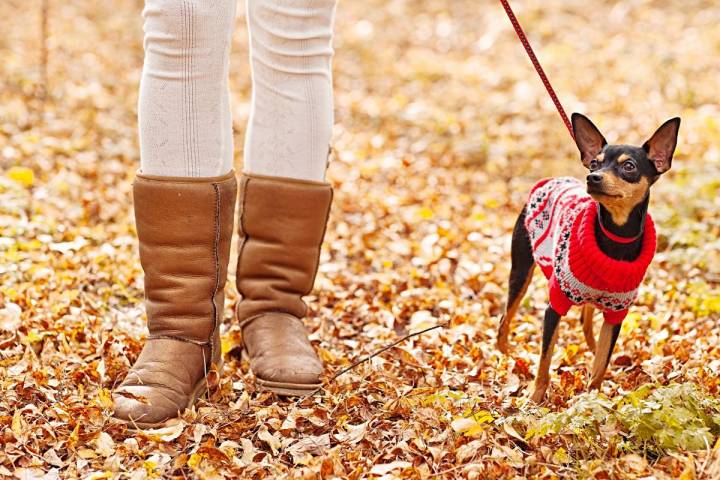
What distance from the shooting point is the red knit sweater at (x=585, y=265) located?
2.56 m

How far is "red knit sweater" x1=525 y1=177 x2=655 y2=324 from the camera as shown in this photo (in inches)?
101

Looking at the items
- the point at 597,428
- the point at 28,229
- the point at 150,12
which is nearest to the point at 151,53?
the point at 150,12

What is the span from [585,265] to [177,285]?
1.30 m

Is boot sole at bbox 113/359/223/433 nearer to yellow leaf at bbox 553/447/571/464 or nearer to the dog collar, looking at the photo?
yellow leaf at bbox 553/447/571/464

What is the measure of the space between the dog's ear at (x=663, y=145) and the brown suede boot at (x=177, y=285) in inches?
52.2

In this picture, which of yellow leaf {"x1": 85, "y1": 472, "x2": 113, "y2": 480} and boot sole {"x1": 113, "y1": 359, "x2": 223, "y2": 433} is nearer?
yellow leaf {"x1": 85, "y1": 472, "x2": 113, "y2": 480}

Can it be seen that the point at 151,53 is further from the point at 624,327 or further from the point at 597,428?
the point at 624,327

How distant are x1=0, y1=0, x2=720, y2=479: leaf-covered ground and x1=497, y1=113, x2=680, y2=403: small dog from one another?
0.85ft

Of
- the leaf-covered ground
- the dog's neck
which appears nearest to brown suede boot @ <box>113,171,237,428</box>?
the leaf-covered ground

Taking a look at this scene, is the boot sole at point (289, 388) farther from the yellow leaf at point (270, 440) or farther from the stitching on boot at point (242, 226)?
the stitching on boot at point (242, 226)

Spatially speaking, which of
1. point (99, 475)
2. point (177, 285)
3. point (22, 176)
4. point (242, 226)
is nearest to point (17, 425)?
point (99, 475)

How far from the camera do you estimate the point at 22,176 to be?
4664mm

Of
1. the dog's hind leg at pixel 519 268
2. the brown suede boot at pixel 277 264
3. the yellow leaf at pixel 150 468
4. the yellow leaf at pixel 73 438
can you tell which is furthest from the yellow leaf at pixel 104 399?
Answer: the dog's hind leg at pixel 519 268

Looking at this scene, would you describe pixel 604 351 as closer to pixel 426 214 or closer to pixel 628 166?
pixel 628 166
